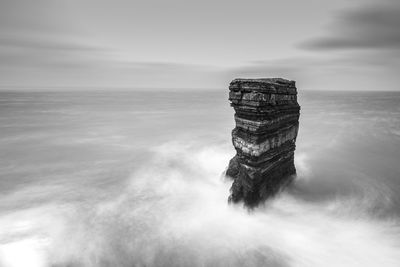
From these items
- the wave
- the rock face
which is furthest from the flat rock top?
the wave

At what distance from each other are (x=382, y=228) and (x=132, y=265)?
890 centimetres

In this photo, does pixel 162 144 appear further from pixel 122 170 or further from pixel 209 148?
pixel 122 170

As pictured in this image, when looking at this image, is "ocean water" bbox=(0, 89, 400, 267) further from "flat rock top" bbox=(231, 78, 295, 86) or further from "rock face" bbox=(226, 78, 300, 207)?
"flat rock top" bbox=(231, 78, 295, 86)

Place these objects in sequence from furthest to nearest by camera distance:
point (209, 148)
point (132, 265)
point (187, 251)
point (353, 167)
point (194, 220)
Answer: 1. point (209, 148)
2. point (353, 167)
3. point (194, 220)
4. point (187, 251)
5. point (132, 265)

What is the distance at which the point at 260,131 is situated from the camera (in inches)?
314

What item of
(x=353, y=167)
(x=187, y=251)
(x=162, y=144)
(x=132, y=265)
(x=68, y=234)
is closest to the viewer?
(x=132, y=265)

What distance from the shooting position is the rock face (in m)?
7.81

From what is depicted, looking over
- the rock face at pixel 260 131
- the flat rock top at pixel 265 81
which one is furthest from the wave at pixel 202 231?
the flat rock top at pixel 265 81

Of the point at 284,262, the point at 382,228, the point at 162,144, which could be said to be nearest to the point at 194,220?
the point at 284,262

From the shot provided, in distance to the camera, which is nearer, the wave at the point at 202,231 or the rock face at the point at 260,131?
the wave at the point at 202,231

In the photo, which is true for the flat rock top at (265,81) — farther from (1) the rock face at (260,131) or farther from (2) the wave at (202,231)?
(2) the wave at (202,231)

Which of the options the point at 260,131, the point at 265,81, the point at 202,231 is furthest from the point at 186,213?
the point at 265,81

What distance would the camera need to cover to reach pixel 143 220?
885cm

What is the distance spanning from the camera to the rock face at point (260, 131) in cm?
781
